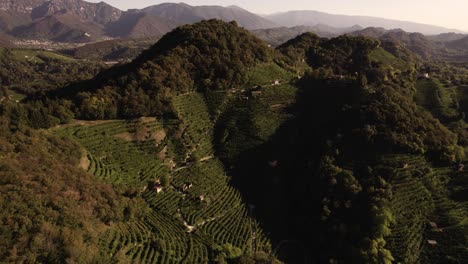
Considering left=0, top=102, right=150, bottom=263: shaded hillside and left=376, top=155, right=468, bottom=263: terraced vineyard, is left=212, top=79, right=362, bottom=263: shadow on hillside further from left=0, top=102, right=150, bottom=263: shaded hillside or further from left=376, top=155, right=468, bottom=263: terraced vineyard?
left=0, top=102, right=150, bottom=263: shaded hillside

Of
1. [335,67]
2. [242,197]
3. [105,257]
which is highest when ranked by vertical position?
[335,67]

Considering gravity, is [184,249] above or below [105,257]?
below

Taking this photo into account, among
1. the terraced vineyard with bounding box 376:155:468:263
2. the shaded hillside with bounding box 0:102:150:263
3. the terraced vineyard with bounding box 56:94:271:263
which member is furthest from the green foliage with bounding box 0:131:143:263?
the terraced vineyard with bounding box 376:155:468:263

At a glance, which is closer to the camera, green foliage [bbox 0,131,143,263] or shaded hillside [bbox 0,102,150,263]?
green foliage [bbox 0,131,143,263]

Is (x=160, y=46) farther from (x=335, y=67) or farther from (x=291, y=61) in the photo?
(x=335, y=67)

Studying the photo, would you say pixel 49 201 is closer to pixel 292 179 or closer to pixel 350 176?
pixel 292 179

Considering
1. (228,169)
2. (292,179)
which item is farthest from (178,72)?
(292,179)

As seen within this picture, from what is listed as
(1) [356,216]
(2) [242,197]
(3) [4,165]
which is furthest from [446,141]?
(3) [4,165]
